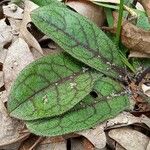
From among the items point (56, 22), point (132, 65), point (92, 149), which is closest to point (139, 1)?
point (132, 65)

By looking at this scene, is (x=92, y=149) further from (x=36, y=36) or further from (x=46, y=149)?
(x=36, y=36)

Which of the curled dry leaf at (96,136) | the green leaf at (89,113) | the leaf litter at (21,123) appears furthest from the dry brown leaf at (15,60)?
the curled dry leaf at (96,136)

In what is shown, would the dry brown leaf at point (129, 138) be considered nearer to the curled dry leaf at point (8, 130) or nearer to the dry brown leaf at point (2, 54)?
the curled dry leaf at point (8, 130)

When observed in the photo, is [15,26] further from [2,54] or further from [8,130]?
[8,130]

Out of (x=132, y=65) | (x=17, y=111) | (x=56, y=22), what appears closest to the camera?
(x=17, y=111)

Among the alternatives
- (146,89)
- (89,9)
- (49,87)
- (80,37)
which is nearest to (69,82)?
(49,87)

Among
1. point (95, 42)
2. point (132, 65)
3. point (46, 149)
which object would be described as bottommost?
point (46, 149)
